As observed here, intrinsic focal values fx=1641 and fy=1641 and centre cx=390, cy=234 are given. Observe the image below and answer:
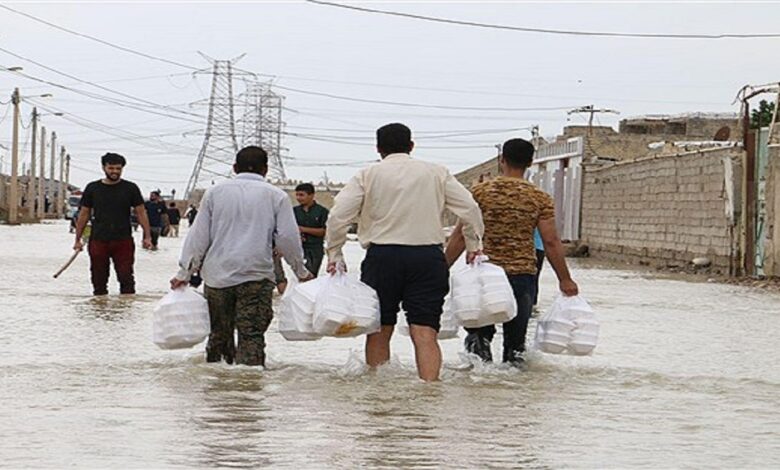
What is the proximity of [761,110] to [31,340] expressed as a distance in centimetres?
4384

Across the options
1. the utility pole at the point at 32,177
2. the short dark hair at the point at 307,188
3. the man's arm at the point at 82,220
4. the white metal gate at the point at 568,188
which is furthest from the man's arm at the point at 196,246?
the utility pole at the point at 32,177

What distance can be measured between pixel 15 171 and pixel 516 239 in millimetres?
63537

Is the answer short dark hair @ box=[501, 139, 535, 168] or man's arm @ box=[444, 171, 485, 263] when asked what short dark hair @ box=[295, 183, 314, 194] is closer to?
short dark hair @ box=[501, 139, 535, 168]

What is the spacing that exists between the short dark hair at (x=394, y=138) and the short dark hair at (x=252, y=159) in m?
1.03

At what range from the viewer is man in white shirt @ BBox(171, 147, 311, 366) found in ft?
34.3

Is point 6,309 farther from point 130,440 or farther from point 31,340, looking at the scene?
point 130,440

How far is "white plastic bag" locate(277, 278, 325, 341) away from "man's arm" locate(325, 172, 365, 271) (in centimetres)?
20

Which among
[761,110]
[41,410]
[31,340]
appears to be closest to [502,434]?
[41,410]

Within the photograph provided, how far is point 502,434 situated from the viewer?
7.80m

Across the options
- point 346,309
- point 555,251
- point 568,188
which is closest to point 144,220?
point 555,251

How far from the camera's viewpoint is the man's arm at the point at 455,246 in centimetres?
1045

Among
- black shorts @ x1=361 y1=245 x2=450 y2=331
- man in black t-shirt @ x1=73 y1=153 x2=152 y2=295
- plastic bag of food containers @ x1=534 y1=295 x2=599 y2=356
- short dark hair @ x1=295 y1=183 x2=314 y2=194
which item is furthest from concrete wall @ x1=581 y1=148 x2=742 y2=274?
black shorts @ x1=361 y1=245 x2=450 y2=331

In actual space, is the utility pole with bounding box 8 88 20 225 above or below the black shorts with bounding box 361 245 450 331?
above

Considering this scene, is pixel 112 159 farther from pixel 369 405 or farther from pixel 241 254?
pixel 369 405
